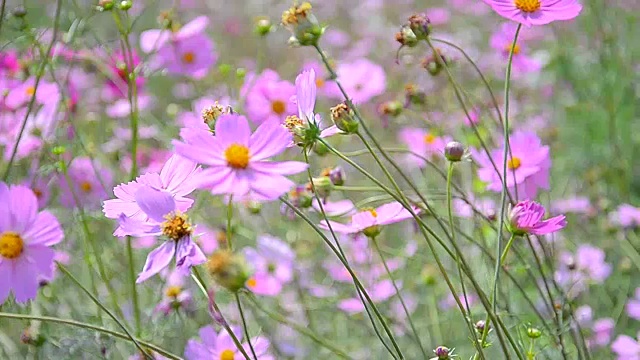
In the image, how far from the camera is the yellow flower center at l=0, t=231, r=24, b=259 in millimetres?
632

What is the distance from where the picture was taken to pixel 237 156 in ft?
1.90

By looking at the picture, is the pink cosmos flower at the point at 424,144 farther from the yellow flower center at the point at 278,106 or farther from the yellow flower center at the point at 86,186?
the yellow flower center at the point at 86,186

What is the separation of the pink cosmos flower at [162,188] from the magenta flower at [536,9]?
0.32 meters

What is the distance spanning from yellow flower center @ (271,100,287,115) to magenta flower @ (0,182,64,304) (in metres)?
0.70

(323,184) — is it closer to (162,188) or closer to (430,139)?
(162,188)

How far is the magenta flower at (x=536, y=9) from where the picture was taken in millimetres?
699

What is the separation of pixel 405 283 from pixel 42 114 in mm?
773

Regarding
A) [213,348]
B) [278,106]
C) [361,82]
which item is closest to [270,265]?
[278,106]

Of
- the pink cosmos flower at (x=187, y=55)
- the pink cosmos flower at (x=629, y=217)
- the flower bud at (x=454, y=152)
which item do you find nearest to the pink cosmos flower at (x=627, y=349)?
the pink cosmos flower at (x=629, y=217)

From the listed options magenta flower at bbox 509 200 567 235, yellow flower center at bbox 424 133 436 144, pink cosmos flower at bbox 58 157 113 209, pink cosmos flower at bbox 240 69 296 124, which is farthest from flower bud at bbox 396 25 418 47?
pink cosmos flower at bbox 58 157 113 209

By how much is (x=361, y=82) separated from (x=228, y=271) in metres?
0.99

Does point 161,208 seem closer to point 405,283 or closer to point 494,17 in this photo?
point 405,283

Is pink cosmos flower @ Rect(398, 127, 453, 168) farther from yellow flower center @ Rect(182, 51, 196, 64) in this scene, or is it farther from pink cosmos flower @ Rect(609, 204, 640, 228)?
yellow flower center @ Rect(182, 51, 196, 64)

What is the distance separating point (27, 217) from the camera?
0.63 metres
